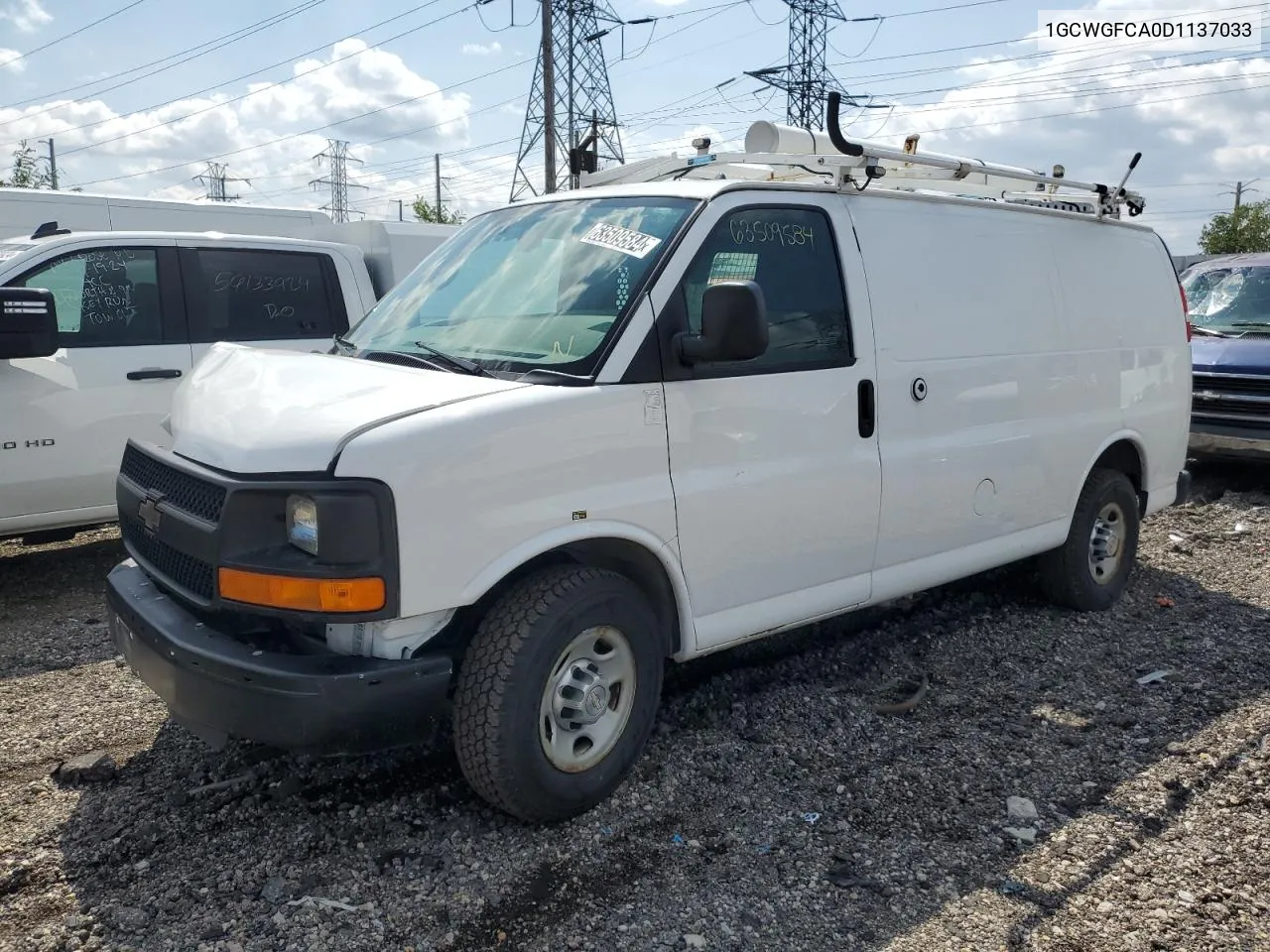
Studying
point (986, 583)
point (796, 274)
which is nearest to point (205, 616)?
point (796, 274)

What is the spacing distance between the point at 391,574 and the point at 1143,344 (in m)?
4.51

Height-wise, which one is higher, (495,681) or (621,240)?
(621,240)

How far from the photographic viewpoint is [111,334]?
19.8ft

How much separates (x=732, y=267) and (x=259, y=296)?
404cm

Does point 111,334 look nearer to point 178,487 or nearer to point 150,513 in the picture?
point 150,513

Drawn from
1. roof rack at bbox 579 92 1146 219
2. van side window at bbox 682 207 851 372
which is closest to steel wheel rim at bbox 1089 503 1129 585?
roof rack at bbox 579 92 1146 219

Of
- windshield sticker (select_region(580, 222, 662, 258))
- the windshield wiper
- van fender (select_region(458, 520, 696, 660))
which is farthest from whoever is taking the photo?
windshield sticker (select_region(580, 222, 662, 258))

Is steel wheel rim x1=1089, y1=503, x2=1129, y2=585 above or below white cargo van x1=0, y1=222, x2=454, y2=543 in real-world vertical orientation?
below

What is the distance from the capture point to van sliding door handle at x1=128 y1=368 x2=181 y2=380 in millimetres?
6023

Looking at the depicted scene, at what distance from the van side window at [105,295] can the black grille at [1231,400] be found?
7599 mm

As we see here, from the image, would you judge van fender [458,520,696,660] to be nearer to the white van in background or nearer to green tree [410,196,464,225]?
the white van in background

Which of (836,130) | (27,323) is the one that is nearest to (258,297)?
(27,323)

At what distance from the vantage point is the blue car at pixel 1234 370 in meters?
8.45

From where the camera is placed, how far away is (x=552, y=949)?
2.82 meters
